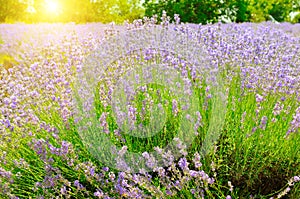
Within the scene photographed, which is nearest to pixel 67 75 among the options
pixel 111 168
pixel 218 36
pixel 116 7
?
pixel 111 168

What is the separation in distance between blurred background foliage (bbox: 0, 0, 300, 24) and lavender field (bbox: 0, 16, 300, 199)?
7.30 m

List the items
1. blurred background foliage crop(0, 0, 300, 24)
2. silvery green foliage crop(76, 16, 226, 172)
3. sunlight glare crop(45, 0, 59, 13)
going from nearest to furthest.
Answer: silvery green foliage crop(76, 16, 226, 172) < blurred background foliage crop(0, 0, 300, 24) < sunlight glare crop(45, 0, 59, 13)

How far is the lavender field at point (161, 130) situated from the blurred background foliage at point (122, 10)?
7301mm

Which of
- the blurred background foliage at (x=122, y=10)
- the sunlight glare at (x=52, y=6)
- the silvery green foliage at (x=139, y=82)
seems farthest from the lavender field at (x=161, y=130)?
the sunlight glare at (x=52, y=6)

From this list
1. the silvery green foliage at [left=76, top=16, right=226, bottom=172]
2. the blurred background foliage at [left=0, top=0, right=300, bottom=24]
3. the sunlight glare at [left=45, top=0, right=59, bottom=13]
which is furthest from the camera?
the sunlight glare at [left=45, top=0, right=59, bottom=13]

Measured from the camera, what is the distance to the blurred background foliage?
10406 mm

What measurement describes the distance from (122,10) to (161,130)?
10.7 metres

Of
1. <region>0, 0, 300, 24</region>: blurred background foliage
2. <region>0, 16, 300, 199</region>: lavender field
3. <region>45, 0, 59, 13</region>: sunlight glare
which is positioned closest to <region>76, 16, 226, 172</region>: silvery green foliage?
<region>0, 16, 300, 199</region>: lavender field

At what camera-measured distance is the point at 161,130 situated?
2.49 m

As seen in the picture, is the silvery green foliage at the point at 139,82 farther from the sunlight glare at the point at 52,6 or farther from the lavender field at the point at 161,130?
the sunlight glare at the point at 52,6

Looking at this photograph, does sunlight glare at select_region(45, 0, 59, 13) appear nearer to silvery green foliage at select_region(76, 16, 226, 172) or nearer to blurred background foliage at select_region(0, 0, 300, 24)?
blurred background foliage at select_region(0, 0, 300, 24)

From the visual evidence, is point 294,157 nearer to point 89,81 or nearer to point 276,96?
point 276,96

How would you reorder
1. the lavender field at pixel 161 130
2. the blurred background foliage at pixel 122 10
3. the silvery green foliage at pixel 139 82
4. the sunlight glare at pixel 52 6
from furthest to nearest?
the sunlight glare at pixel 52 6 → the blurred background foliage at pixel 122 10 → the silvery green foliage at pixel 139 82 → the lavender field at pixel 161 130

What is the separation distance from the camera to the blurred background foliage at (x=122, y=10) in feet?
34.1
